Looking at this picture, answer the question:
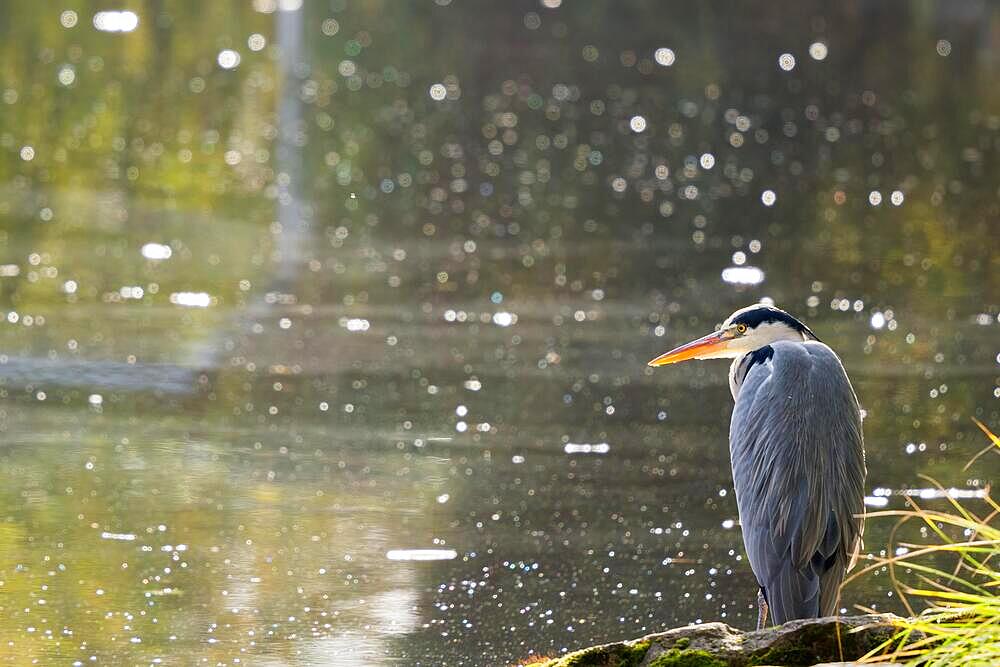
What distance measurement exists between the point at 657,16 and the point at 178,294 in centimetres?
2365

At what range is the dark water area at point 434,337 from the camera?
6578 mm

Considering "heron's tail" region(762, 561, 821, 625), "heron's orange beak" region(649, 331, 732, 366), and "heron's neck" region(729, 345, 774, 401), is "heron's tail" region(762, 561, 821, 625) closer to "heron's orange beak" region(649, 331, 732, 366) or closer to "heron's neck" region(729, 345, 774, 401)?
"heron's neck" region(729, 345, 774, 401)

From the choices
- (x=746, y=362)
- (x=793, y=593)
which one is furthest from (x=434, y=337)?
(x=793, y=593)

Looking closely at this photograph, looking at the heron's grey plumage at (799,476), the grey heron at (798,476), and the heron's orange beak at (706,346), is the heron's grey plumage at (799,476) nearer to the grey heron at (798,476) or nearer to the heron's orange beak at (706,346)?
the grey heron at (798,476)

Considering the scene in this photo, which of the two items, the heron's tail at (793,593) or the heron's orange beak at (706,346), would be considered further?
the heron's orange beak at (706,346)

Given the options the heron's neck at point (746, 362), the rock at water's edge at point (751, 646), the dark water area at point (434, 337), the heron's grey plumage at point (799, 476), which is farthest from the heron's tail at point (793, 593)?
the dark water area at point (434, 337)

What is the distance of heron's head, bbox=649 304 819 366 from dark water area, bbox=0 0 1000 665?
35.3 inches

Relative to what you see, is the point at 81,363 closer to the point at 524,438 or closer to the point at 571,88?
the point at 524,438

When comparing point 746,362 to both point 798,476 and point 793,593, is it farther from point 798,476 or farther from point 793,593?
point 793,593

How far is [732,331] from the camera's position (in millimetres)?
6305

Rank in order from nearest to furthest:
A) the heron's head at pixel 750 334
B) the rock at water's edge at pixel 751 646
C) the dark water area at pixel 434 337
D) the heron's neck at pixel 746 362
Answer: the rock at water's edge at pixel 751 646 < the heron's neck at pixel 746 362 < the heron's head at pixel 750 334 < the dark water area at pixel 434 337

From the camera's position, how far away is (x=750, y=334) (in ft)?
20.6

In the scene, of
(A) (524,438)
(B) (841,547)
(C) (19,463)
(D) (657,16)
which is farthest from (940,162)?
(D) (657,16)

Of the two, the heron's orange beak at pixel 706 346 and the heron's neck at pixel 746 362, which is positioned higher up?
the heron's orange beak at pixel 706 346
